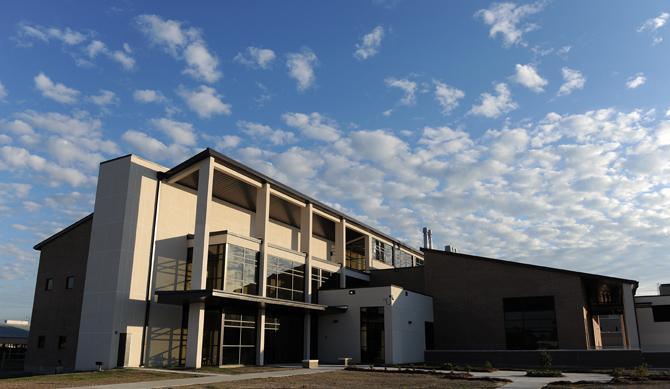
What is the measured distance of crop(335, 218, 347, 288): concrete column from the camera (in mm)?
45688

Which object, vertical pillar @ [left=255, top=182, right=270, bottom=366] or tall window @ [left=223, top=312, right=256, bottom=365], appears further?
vertical pillar @ [left=255, top=182, right=270, bottom=366]

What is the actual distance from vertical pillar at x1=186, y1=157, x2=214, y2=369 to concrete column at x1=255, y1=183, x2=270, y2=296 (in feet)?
16.3

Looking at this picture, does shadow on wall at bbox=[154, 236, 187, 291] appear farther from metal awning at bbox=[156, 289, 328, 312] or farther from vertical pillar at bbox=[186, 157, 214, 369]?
vertical pillar at bbox=[186, 157, 214, 369]

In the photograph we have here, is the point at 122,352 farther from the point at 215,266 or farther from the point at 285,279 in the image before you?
the point at 285,279

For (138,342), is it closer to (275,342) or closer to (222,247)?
(222,247)

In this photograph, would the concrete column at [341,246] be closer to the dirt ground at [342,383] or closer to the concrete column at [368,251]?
the concrete column at [368,251]

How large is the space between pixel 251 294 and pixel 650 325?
1462 inches

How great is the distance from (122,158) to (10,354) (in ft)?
82.4

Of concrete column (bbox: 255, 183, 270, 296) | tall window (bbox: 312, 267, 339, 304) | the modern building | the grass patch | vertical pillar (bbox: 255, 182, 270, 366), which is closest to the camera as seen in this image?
the grass patch

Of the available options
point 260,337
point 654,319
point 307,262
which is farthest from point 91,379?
point 654,319

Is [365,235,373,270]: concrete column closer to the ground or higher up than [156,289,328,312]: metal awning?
higher up

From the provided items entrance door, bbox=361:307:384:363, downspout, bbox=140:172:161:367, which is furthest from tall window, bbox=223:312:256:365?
entrance door, bbox=361:307:384:363

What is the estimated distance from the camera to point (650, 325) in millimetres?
48625

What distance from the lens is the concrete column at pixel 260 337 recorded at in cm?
3391
